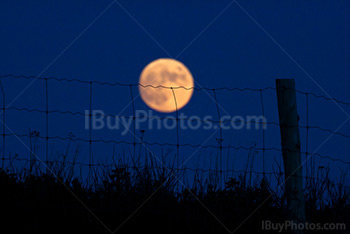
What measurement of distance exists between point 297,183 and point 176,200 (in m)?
1.24

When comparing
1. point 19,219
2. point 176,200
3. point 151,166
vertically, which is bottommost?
point 19,219

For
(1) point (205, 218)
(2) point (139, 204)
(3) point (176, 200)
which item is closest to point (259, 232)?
(1) point (205, 218)

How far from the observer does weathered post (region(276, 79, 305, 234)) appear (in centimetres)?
498

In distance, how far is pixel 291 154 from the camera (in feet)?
16.4

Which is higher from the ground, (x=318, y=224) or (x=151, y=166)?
(x=151, y=166)

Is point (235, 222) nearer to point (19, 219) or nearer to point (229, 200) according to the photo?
point (229, 200)

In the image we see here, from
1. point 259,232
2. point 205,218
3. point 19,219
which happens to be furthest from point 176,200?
point 19,219

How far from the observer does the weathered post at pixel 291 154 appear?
4977 mm

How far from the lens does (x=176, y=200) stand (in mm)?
5074

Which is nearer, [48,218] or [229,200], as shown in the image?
[48,218]

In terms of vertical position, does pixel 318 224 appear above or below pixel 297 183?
below

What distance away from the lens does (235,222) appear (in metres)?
4.90

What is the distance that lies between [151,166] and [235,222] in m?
1.08

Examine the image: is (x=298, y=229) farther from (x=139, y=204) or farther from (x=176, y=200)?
(x=139, y=204)
